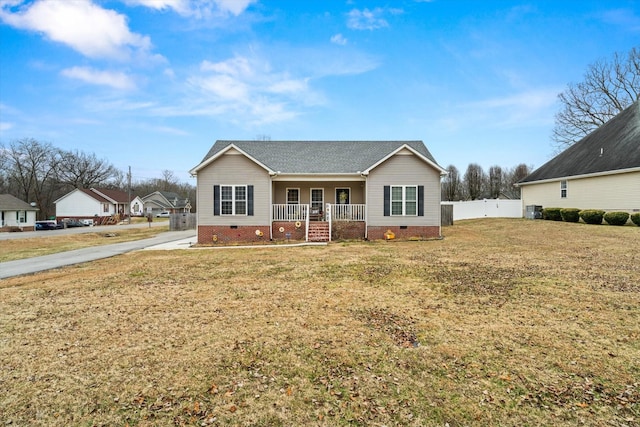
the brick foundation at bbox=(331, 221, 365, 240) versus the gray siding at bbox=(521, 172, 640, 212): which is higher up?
the gray siding at bbox=(521, 172, 640, 212)

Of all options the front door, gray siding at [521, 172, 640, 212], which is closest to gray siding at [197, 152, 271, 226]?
the front door

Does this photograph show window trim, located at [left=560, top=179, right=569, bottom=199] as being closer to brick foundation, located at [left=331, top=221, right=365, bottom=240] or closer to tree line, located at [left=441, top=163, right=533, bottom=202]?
brick foundation, located at [left=331, top=221, right=365, bottom=240]

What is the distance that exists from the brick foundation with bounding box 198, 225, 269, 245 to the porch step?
2307mm

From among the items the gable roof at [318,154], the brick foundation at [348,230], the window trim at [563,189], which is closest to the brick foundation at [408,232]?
the brick foundation at [348,230]

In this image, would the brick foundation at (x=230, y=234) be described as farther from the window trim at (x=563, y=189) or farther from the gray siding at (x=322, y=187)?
the window trim at (x=563, y=189)

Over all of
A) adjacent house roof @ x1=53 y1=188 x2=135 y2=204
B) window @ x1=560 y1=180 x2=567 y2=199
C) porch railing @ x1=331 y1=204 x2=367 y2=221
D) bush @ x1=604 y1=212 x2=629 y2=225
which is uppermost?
adjacent house roof @ x1=53 y1=188 x2=135 y2=204

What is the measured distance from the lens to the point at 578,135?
104ft

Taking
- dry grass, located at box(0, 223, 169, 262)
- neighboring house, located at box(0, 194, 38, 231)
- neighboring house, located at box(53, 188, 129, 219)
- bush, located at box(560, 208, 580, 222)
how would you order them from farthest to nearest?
1. neighboring house, located at box(53, 188, 129, 219)
2. neighboring house, located at box(0, 194, 38, 231)
3. bush, located at box(560, 208, 580, 222)
4. dry grass, located at box(0, 223, 169, 262)

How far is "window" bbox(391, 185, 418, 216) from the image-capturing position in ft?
55.3

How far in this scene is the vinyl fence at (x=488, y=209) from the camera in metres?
27.8

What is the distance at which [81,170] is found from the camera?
61719 mm

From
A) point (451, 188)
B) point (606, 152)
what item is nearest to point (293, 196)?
point (606, 152)

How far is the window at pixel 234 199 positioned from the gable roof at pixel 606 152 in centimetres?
2038

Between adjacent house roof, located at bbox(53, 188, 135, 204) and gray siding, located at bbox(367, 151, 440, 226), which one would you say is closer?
gray siding, located at bbox(367, 151, 440, 226)
